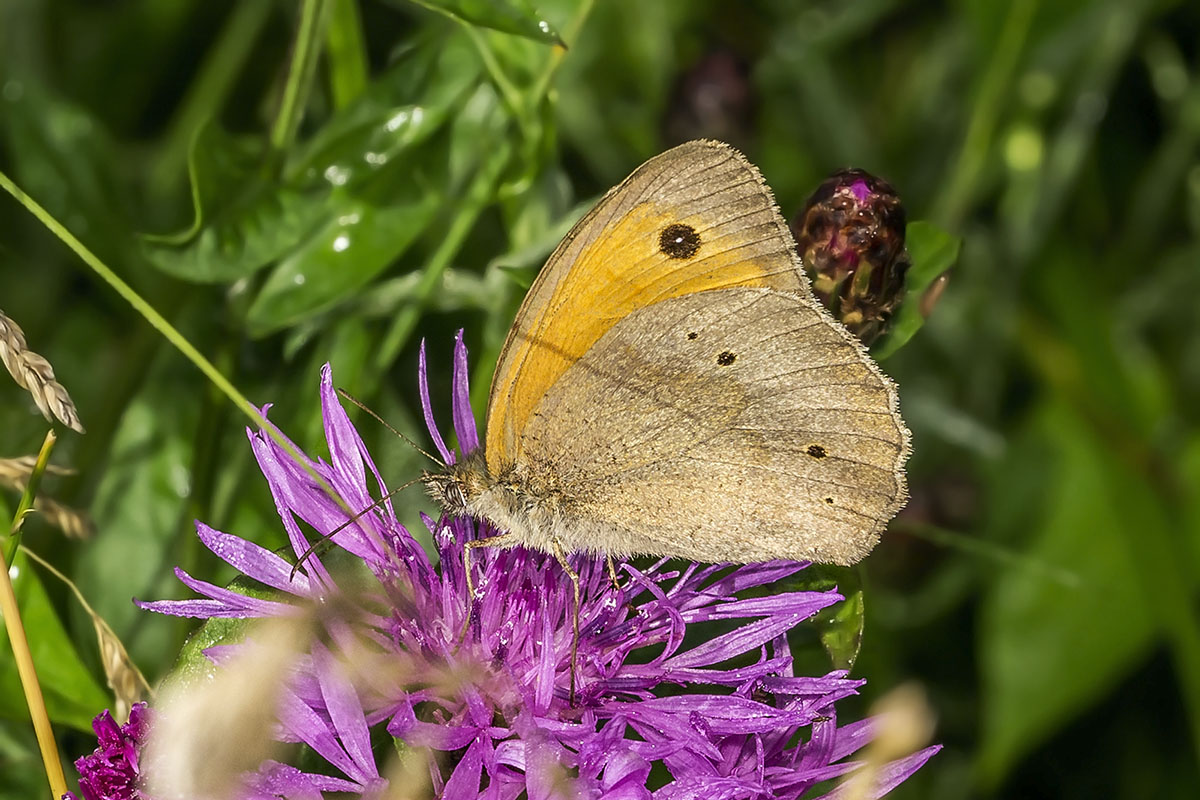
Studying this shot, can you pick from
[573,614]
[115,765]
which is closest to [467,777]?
[573,614]

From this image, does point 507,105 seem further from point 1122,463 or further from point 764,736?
point 1122,463

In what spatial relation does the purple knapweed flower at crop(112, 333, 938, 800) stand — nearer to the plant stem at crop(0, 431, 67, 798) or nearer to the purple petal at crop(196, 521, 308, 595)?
the purple petal at crop(196, 521, 308, 595)

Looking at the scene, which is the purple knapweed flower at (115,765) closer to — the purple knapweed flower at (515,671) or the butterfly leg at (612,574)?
the purple knapweed flower at (515,671)

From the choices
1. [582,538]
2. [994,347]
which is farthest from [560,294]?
[994,347]

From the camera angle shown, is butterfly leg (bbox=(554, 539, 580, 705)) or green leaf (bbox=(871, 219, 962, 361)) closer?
butterfly leg (bbox=(554, 539, 580, 705))

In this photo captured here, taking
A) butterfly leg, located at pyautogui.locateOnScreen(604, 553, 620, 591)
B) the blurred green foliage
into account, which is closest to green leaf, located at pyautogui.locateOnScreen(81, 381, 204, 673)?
the blurred green foliage

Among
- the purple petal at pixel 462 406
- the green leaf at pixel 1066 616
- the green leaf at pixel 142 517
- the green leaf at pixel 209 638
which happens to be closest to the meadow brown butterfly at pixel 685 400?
the purple petal at pixel 462 406

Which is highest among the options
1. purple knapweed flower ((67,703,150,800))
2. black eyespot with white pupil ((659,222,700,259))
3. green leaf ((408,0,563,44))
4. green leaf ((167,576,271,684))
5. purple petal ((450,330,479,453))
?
green leaf ((408,0,563,44))
